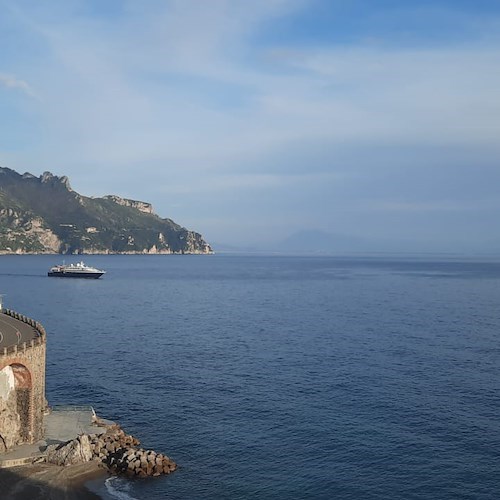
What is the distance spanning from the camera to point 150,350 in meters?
98.9

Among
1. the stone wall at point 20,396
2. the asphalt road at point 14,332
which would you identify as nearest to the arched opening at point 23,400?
the stone wall at point 20,396

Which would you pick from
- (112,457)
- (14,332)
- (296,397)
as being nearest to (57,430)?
(112,457)

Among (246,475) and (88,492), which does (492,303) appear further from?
(88,492)

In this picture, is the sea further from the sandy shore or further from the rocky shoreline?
the sandy shore

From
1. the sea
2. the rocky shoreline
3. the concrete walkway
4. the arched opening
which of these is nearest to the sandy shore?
the rocky shoreline

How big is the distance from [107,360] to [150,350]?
33.1ft

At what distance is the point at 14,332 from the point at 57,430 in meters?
14.7

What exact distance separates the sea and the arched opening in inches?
381

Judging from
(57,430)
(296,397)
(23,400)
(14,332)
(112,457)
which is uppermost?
(14,332)

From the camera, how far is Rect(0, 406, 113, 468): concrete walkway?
4841 centimetres

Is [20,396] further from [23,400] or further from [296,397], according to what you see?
[296,397]

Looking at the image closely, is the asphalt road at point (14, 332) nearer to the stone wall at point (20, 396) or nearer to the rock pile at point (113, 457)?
the stone wall at point (20, 396)

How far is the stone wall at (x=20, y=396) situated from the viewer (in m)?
50.0

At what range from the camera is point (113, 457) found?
50.4 metres
